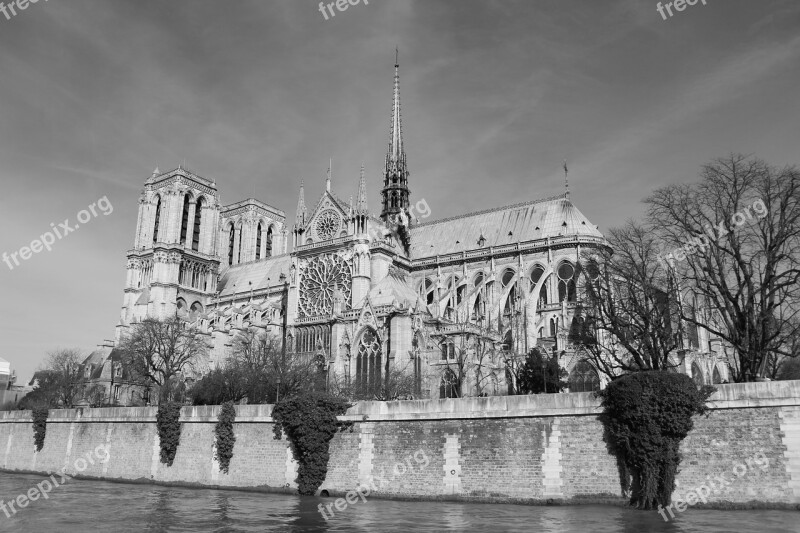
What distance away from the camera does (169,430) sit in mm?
32688

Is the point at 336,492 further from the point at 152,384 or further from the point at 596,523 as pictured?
the point at 152,384

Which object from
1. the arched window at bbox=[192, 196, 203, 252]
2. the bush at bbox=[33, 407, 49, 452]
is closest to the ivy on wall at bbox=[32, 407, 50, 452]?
the bush at bbox=[33, 407, 49, 452]

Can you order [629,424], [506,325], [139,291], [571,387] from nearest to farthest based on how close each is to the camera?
1. [629,424]
2. [571,387]
3. [506,325]
4. [139,291]

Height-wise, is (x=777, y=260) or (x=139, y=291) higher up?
(x=139, y=291)

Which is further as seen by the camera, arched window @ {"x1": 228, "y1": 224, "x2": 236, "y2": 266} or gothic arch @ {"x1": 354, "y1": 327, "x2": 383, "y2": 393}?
arched window @ {"x1": 228, "y1": 224, "x2": 236, "y2": 266}

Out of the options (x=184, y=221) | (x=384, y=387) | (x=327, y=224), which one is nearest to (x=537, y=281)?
(x=327, y=224)

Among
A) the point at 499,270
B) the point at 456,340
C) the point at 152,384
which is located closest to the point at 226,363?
the point at 152,384

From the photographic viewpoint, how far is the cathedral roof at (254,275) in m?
73.0

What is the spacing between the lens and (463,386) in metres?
41.8

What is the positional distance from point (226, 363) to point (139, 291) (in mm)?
24262

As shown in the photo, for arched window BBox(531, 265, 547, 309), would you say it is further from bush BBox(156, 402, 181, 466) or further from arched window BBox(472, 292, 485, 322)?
bush BBox(156, 402, 181, 466)

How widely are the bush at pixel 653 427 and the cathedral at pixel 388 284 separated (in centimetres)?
1216

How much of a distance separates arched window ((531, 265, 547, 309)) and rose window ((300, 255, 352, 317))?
14.6 m

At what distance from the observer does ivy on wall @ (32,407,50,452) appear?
41438mm
